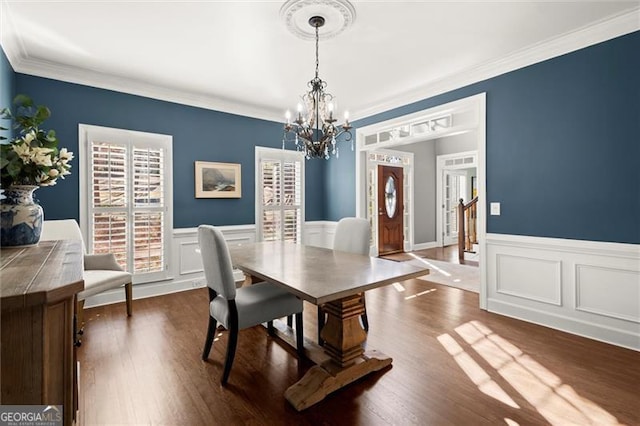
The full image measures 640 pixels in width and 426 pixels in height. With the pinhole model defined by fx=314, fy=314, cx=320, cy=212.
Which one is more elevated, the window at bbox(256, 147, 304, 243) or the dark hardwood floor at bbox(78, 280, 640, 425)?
the window at bbox(256, 147, 304, 243)

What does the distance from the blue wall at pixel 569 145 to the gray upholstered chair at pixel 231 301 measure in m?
2.51

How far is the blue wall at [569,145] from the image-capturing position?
2.60 metres

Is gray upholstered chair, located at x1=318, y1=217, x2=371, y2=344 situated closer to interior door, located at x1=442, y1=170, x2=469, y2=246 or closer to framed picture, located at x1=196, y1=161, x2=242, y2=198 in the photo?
framed picture, located at x1=196, y1=161, x2=242, y2=198

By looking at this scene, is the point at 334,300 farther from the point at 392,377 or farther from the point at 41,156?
the point at 41,156

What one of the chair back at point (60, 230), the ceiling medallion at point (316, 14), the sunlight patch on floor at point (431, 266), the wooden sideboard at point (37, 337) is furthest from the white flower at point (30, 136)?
the sunlight patch on floor at point (431, 266)

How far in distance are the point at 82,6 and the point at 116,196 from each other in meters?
2.07

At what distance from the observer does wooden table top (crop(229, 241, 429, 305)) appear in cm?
176

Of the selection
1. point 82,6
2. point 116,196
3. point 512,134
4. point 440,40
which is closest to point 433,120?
point 512,134

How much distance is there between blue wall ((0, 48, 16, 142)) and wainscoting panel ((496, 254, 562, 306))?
4.90 meters

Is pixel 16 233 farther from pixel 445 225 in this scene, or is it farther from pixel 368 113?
pixel 445 225

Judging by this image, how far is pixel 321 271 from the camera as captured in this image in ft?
7.10

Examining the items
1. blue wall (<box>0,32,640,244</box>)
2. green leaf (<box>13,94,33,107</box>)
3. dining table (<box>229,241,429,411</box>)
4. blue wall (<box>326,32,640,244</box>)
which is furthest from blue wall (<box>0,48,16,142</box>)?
blue wall (<box>326,32,640,244</box>)

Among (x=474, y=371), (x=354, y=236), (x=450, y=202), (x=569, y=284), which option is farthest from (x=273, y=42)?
(x=450, y=202)

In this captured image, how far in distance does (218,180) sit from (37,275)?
375 centimetres
